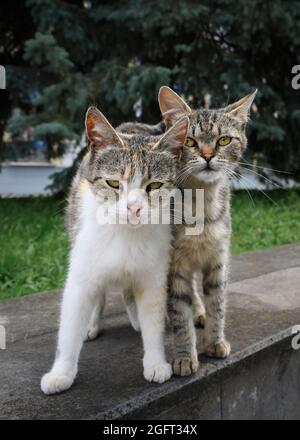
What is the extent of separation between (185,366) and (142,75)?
340 cm

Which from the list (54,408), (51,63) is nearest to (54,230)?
(51,63)

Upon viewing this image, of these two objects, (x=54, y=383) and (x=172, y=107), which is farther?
(x=172, y=107)

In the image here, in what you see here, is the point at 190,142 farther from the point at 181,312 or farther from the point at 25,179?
the point at 25,179

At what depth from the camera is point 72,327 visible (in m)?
1.33

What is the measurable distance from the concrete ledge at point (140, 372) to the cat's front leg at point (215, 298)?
0.05 meters

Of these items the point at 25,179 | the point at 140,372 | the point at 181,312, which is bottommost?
the point at 140,372

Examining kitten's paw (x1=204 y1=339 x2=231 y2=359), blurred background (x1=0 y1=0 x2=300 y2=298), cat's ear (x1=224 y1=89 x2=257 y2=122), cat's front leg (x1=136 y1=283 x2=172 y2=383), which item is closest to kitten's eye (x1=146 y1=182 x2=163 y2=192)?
cat's front leg (x1=136 y1=283 x2=172 y2=383)

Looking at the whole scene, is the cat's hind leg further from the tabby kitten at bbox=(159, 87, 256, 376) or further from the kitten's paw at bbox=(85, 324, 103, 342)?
the tabby kitten at bbox=(159, 87, 256, 376)

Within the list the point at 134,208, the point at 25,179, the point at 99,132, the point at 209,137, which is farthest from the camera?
the point at 25,179

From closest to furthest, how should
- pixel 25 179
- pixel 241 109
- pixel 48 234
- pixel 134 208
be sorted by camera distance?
pixel 134 208, pixel 241 109, pixel 48 234, pixel 25 179

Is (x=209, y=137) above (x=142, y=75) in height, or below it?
below

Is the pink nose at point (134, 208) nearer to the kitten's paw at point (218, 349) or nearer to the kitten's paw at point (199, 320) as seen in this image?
the kitten's paw at point (218, 349)

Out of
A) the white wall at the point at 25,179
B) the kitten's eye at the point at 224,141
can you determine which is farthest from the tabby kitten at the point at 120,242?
the white wall at the point at 25,179

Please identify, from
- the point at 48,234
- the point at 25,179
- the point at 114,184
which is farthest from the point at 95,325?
the point at 25,179
